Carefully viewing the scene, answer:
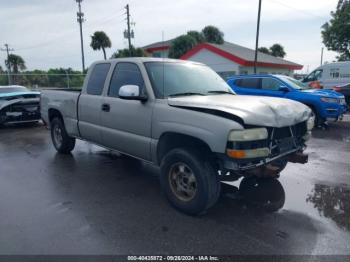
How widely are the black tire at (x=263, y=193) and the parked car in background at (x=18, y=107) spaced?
8419 mm

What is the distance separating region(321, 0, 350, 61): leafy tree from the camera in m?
30.2

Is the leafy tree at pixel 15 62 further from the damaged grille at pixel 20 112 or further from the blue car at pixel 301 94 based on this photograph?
the blue car at pixel 301 94

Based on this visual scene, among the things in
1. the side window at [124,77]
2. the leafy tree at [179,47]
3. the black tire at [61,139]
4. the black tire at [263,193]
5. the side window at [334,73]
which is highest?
the leafy tree at [179,47]

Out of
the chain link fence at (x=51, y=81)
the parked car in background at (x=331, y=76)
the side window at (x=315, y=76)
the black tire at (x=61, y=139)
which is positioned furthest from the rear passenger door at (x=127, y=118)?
the chain link fence at (x=51, y=81)

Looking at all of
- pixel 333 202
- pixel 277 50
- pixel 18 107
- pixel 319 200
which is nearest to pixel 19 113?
pixel 18 107

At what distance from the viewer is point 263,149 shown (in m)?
3.23

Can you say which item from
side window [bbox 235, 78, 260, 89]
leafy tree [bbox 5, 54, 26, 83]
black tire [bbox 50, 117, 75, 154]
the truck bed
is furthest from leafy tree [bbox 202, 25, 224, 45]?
black tire [bbox 50, 117, 75, 154]

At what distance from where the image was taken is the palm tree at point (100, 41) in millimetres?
41688

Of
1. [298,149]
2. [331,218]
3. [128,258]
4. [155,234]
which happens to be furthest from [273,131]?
[128,258]

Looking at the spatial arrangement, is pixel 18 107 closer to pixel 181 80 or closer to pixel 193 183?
pixel 181 80

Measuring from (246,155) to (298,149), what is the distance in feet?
3.74

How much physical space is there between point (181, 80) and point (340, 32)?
32.5 metres

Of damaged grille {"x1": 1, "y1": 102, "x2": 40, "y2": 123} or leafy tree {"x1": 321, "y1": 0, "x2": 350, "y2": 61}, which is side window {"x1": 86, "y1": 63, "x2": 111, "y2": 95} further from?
leafy tree {"x1": 321, "y1": 0, "x2": 350, "y2": 61}

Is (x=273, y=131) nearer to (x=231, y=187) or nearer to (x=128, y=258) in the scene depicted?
(x=231, y=187)
